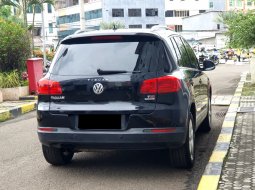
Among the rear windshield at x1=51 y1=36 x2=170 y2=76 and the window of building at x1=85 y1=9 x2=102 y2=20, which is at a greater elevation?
the window of building at x1=85 y1=9 x2=102 y2=20

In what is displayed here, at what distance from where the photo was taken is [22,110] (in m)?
11.6

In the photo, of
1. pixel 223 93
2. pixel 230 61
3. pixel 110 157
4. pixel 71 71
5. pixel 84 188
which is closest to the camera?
pixel 84 188

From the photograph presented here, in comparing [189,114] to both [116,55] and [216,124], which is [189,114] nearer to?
[116,55]

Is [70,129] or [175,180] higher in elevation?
[70,129]

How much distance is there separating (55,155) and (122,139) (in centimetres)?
117

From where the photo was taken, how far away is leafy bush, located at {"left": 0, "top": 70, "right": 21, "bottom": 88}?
1334 cm

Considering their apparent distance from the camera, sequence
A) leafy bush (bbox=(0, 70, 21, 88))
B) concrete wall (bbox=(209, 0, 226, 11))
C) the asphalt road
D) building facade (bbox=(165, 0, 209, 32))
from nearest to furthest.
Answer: the asphalt road < leafy bush (bbox=(0, 70, 21, 88)) < building facade (bbox=(165, 0, 209, 32)) < concrete wall (bbox=(209, 0, 226, 11))

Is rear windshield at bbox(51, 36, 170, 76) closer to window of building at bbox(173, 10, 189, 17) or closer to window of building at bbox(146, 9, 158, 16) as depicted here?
window of building at bbox(146, 9, 158, 16)

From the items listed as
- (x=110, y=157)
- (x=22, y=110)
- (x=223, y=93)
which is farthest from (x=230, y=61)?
(x=110, y=157)

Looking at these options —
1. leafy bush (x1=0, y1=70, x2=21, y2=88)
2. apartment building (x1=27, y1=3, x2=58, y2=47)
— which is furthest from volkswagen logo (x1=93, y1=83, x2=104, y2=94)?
apartment building (x1=27, y1=3, x2=58, y2=47)

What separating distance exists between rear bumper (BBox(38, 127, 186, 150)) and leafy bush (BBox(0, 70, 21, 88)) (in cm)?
879

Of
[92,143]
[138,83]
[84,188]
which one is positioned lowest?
[84,188]

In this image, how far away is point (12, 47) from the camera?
45.4 feet

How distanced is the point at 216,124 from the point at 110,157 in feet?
9.93
